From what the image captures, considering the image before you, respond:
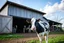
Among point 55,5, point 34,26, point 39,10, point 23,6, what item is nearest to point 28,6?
point 23,6

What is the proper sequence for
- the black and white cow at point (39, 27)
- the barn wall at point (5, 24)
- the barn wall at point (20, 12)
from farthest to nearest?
the barn wall at point (20, 12) < the barn wall at point (5, 24) < the black and white cow at point (39, 27)

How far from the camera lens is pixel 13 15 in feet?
37.1

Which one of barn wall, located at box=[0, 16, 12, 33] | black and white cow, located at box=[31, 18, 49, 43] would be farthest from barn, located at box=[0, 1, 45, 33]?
black and white cow, located at box=[31, 18, 49, 43]

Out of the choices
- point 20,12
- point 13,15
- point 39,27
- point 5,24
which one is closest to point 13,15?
point 13,15

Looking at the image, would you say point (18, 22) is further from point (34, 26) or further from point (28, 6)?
point (34, 26)

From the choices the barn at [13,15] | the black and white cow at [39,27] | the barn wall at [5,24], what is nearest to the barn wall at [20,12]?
the barn at [13,15]

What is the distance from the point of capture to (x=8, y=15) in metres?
10.9

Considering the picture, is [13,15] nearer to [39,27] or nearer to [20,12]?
[20,12]

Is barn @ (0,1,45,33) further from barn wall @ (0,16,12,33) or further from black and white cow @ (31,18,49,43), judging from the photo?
black and white cow @ (31,18,49,43)

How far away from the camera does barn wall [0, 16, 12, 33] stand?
9.79m

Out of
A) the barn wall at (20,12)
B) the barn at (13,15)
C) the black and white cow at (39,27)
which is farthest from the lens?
the barn wall at (20,12)

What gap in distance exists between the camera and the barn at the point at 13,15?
10.0 metres

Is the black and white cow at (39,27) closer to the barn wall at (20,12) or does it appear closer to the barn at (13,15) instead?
the barn at (13,15)

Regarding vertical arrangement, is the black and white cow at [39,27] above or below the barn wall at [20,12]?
below
